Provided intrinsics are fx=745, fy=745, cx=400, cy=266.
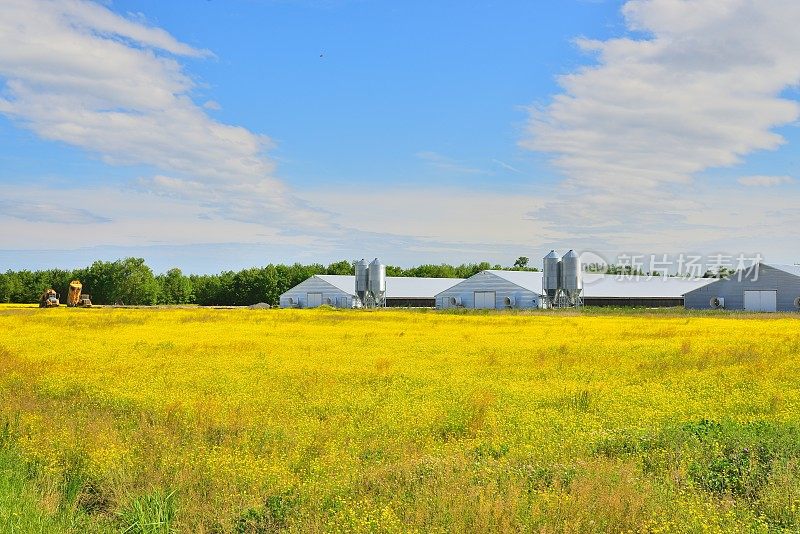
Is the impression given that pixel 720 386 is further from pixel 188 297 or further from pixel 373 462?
pixel 188 297

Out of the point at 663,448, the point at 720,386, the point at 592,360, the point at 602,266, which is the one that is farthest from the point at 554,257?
the point at 663,448

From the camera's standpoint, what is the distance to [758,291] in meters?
67.8

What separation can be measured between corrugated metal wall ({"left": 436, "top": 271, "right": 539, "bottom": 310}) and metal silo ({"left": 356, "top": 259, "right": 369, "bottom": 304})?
27.5 feet

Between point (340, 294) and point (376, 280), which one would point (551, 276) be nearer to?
point (376, 280)

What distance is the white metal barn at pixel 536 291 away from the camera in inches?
3007

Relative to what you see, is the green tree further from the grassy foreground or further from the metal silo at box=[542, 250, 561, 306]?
the grassy foreground

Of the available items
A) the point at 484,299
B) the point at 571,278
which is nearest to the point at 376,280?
the point at 484,299

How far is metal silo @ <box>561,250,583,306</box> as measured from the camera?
242 ft

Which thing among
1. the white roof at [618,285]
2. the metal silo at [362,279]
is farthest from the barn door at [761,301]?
the metal silo at [362,279]

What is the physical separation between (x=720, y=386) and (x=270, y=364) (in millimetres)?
11645

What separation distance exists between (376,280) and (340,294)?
5930 mm

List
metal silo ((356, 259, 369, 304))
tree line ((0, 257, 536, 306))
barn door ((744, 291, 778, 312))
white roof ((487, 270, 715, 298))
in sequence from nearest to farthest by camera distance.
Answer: barn door ((744, 291, 778, 312)) < white roof ((487, 270, 715, 298)) < metal silo ((356, 259, 369, 304)) < tree line ((0, 257, 536, 306))

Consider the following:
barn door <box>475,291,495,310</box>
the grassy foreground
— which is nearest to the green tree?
barn door <box>475,291,495,310</box>

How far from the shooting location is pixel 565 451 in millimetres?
10172
